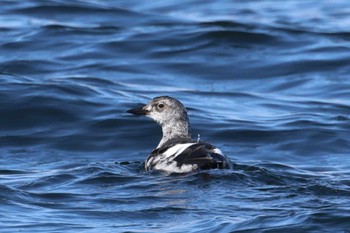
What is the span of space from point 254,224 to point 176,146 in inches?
121

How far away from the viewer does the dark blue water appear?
10.4m

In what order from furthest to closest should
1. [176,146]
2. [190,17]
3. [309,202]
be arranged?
[190,17]
[176,146]
[309,202]

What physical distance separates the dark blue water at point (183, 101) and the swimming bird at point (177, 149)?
151 millimetres

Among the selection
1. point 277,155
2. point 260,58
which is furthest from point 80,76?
point 277,155

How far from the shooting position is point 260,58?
2142 cm

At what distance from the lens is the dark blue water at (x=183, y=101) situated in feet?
34.1

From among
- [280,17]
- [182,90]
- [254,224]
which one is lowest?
[254,224]

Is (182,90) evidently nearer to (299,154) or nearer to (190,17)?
(299,154)

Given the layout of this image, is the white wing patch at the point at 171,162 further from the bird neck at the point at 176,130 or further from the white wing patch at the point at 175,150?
the bird neck at the point at 176,130

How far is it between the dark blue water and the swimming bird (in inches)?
6.0

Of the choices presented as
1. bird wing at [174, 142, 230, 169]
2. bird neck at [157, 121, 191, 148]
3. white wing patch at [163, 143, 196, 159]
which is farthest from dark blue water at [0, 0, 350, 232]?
bird neck at [157, 121, 191, 148]

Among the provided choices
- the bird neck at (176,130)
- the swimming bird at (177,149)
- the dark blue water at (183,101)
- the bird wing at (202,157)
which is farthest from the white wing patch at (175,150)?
the bird neck at (176,130)

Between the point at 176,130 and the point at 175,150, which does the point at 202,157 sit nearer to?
the point at 175,150

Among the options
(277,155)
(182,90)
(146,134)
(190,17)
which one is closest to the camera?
(277,155)
